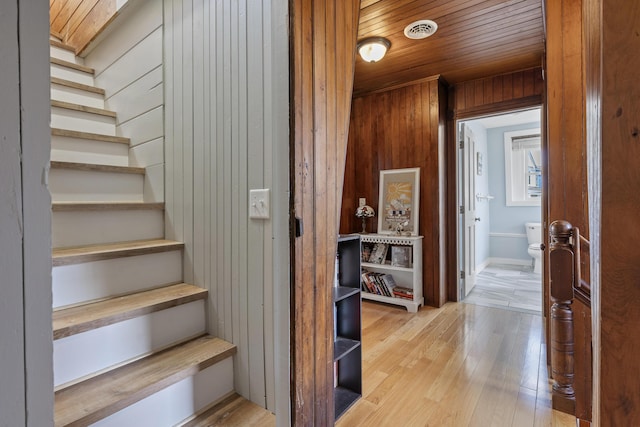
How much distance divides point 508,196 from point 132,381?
6.19 m

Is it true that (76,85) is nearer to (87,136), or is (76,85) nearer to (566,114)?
(87,136)

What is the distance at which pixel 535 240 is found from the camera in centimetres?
520

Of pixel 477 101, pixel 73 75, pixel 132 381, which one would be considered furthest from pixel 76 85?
pixel 477 101

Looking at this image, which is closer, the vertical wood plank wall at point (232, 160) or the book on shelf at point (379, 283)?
the vertical wood plank wall at point (232, 160)

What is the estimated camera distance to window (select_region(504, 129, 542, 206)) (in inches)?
213

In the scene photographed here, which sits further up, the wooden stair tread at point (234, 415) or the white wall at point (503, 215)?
the white wall at point (503, 215)

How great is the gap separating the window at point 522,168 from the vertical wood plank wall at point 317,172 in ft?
17.3

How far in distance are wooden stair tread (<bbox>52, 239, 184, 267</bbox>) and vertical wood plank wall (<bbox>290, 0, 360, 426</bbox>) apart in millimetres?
925

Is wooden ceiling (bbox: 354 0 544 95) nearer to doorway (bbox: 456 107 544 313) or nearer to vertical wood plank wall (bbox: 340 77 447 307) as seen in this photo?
vertical wood plank wall (bbox: 340 77 447 307)

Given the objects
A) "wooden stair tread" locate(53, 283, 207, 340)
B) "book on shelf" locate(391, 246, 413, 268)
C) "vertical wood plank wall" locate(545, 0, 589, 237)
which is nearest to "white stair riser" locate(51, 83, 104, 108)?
"wooden stair tread" locate(53, 283, 207, 340)

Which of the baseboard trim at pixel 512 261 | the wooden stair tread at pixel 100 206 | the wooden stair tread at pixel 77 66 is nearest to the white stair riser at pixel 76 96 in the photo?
the wooden stair tread at pixel 77 66

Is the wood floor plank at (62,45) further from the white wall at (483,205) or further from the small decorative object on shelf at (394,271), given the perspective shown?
the white wall at (483,205)

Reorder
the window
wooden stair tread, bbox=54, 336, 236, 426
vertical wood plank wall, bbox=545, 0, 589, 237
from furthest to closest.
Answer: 1. the window
2. vertical wood plank wall, bbox=545, 0, 589, 237
3. wooden stair tread, bbox=54, 336, 236, 426

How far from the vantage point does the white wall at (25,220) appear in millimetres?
588
